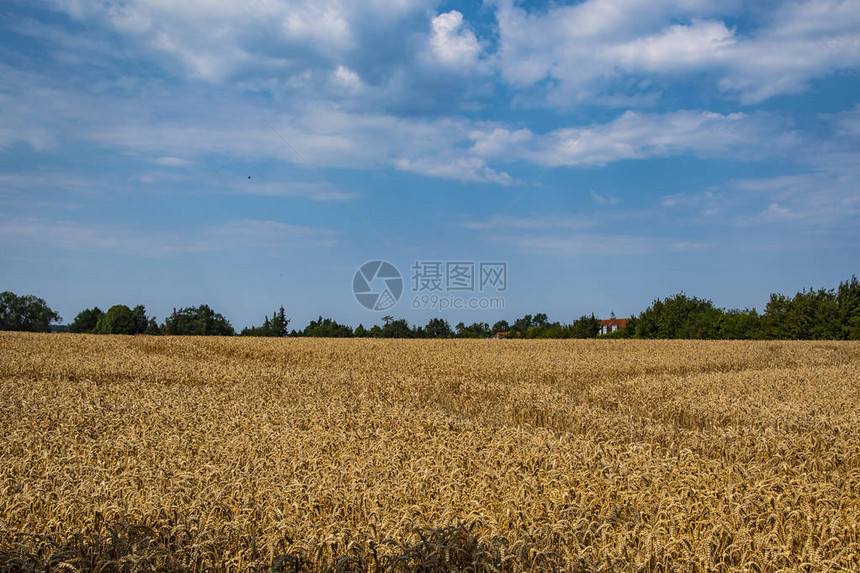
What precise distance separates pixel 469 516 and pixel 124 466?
159 inches

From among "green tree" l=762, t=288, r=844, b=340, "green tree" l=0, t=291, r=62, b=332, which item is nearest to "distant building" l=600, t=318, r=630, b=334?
"green tree" l=762, t=288, r=844, b=340

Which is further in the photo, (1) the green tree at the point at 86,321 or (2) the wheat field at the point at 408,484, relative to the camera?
(1) the green tree at the point at 86,321

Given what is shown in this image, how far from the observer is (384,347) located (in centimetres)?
2867

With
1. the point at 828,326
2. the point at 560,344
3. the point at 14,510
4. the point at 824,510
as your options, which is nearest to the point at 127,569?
the point at 14,510

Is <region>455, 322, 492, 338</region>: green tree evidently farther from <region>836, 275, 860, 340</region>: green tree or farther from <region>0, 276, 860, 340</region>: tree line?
<region>836, 275, 860, 340</region>: green tree

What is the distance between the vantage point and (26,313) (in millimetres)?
91375

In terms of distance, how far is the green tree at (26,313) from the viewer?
89.4m

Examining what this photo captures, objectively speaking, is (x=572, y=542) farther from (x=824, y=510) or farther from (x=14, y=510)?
(x=14, y=510)

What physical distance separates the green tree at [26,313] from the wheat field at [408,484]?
94710mm

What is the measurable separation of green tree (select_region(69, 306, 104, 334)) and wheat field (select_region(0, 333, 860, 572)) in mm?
99120

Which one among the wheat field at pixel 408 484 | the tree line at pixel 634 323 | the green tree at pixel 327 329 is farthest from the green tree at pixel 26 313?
the wheat field at pixel 408 484

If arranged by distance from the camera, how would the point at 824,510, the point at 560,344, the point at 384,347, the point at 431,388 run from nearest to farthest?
1. the point at 824,510
2. the point at 431,388
3. the point at 384,347
4. the point at 560,344

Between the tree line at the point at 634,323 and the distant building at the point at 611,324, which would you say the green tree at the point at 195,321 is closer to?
the tree line at the point at 634,323

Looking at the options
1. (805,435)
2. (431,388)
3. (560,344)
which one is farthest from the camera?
(560,344)
